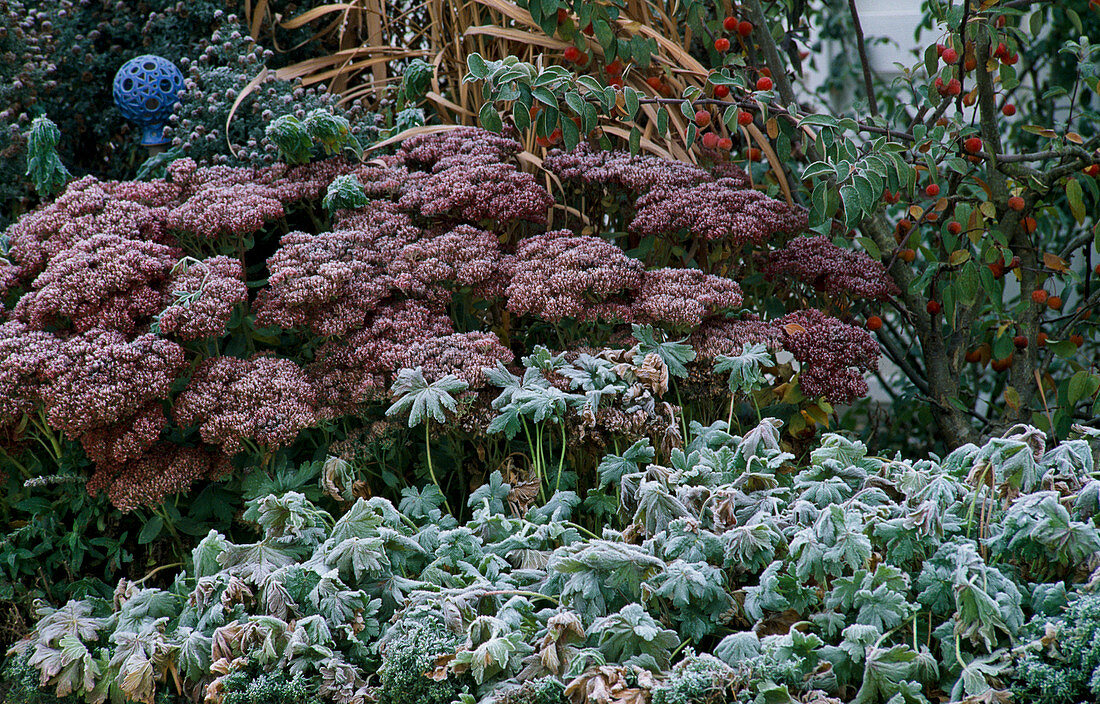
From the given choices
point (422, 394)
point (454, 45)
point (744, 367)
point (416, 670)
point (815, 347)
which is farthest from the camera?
point (454, 45)

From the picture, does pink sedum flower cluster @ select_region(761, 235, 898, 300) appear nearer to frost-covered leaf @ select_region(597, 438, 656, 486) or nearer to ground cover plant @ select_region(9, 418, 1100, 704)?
ground cover plant @ select_region(9, 418, 1100, 704)

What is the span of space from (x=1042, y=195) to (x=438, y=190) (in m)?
1.90

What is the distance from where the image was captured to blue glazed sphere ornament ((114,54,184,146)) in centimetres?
289

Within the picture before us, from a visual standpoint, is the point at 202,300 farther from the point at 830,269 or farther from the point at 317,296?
the point at 830,269

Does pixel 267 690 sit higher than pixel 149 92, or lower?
lower

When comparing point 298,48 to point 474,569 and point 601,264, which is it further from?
point 474,569

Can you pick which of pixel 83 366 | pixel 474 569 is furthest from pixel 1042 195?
pixel 83 366

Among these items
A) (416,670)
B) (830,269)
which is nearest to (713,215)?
(830,269)

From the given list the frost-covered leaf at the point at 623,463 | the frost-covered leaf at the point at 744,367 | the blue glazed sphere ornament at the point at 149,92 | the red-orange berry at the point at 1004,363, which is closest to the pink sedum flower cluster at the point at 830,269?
the frost-covered leaf at the point at 744,367

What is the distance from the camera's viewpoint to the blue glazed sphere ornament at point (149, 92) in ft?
9.50

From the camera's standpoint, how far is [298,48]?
3.71 metres

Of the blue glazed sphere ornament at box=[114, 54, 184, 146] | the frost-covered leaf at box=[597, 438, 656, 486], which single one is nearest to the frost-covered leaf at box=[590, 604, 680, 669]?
the frost-covered leaf at box=[597, 438, 656, 486]

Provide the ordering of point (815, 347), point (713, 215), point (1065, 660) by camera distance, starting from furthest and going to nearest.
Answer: point (713, 215)
point (815, 347)
point (1065, 660)

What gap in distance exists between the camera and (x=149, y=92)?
290 centimetres
